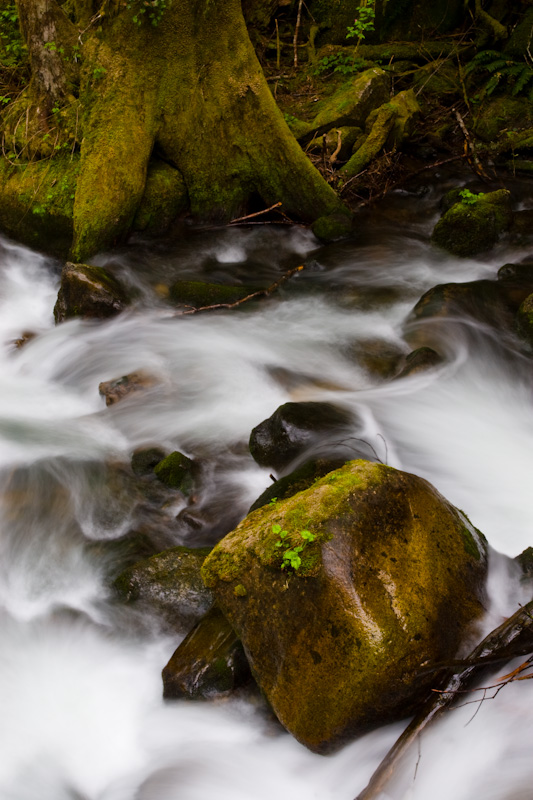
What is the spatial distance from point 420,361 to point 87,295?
11.0 ft

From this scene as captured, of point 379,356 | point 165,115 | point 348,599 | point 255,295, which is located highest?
point 165,115

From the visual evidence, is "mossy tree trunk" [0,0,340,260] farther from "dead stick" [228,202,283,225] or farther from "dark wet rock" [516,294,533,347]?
"dark wet rock" [516,294,533,347]

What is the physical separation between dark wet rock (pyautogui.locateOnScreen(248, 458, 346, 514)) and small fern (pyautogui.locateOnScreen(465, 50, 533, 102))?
8787mm

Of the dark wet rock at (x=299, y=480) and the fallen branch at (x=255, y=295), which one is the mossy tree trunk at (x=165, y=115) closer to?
the fallen branch at (x=255, y=295)

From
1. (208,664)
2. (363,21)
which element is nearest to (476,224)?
(363,21)

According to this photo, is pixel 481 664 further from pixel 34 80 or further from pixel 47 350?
pixel 34 80

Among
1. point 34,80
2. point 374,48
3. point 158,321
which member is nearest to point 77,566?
point 158,321

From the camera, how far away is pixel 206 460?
5035 mm

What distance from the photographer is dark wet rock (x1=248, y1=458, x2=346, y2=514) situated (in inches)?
154

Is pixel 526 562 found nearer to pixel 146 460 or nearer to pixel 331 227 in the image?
pixel 146 460

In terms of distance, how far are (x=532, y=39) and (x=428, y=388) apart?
25.5 ft

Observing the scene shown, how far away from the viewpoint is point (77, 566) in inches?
169

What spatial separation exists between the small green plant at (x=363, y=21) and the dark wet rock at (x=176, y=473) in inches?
308

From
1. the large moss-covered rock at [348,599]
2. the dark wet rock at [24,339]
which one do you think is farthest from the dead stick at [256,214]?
the large moss-covered rock at [348,599]
